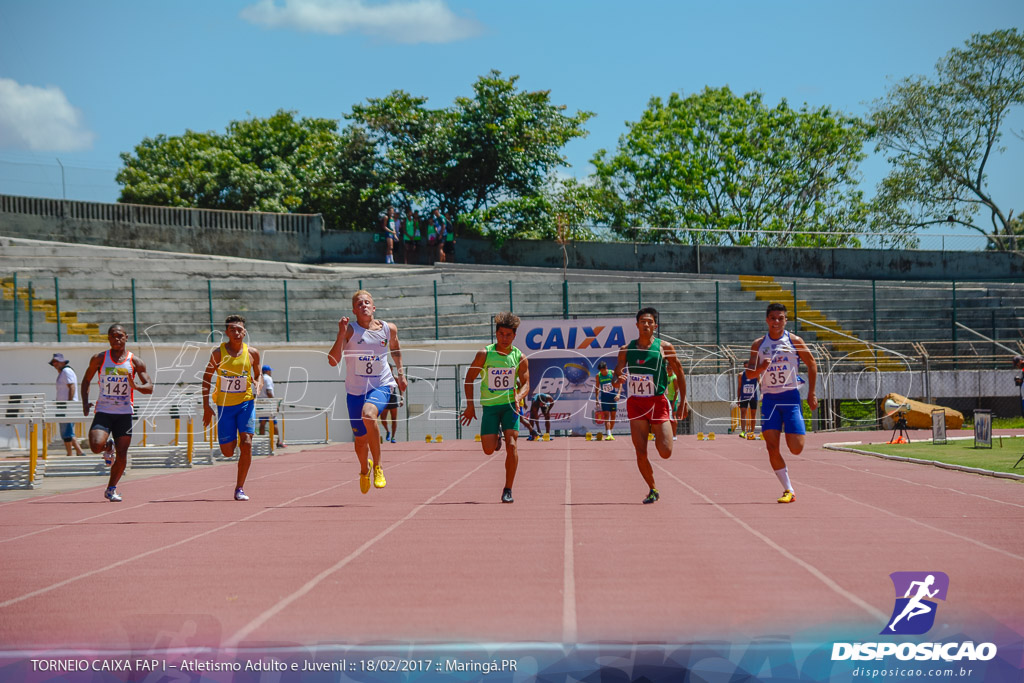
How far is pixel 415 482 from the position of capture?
46.1 ft

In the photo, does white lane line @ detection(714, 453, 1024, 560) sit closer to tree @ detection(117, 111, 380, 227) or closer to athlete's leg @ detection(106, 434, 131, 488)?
athlete's leg @ detection(106, 434, 131, 488)

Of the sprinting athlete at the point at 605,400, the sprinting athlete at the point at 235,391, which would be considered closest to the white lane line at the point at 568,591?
the sprinting athlete at the point at 235,391

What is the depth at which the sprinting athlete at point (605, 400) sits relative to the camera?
24.3 metres

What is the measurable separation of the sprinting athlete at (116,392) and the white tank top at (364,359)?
8.91 feet

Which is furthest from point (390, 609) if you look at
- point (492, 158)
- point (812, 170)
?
point (812, 170)

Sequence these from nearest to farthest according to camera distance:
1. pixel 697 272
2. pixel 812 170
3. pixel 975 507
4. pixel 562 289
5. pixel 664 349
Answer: pixel 975 507
pixel 664 349
pixel 562 289
pixel 697 272
pixel 812 170

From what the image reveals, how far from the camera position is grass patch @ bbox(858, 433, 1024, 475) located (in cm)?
1466

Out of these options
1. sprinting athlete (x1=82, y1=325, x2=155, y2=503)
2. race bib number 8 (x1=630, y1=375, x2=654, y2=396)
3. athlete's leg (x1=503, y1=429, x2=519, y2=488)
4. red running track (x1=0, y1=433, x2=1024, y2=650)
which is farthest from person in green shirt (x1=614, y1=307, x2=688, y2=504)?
sprinting athlete (x1=82, y1=325, x2=155, y2=503)

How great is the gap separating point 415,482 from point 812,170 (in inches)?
1642

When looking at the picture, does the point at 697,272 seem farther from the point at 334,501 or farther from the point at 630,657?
the point at 630,657

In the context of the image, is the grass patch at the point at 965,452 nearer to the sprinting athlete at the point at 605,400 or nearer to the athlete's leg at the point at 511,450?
the sprinting athlete at the point at 605,400

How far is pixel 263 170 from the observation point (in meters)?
52.9

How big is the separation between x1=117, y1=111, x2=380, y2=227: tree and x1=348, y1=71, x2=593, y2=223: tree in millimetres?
1334

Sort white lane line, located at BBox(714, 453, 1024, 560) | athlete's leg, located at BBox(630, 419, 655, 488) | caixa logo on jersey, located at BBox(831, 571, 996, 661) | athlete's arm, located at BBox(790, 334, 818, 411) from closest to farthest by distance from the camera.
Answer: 1. caixa logo on jersey, located at BBox(831, 571, 996, 661)
2. white lane line, located at BBox(714, 453, 1024, 560)
3. athlete's arm, located at BBox(790, 334, 818, 411)
4. athlete's leg, located at BBox(630, 419, 655, 488)
